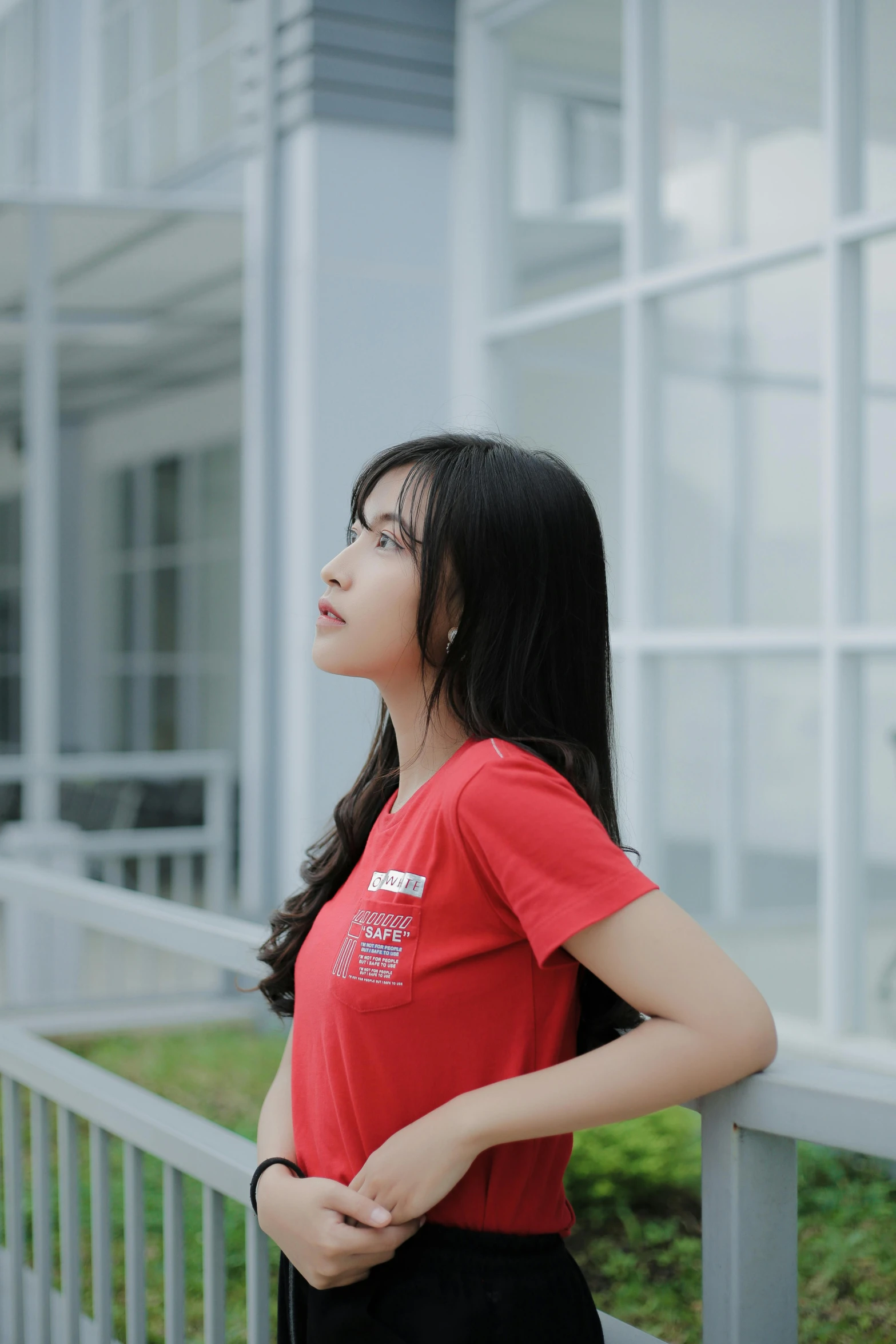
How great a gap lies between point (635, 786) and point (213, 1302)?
10.9 ft

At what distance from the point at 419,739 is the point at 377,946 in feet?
0.74

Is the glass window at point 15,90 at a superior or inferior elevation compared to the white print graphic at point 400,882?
superior

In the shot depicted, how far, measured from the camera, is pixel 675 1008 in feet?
3.40

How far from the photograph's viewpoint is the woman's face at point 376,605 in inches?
48.9

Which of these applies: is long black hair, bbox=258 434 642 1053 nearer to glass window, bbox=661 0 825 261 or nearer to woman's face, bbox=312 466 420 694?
woman's face, bbox=312 466 420 694

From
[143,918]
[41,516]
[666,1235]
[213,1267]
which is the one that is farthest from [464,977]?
[41,516]

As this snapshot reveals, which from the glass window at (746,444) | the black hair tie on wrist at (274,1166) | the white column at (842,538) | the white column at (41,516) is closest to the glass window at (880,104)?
the white column at (842,538)

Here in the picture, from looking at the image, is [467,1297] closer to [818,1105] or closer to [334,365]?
[818,1105]

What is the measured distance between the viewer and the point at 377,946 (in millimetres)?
1169

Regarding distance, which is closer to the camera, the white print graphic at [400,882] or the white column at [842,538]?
the white print graphic at [400,882]

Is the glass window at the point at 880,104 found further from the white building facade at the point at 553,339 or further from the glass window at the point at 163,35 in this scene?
the glass window at the point at 163,35

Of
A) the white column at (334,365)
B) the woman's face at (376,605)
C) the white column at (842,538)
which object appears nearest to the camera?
the woman's face at (376,605)

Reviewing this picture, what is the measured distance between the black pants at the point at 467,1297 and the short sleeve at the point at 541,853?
294 millimetres

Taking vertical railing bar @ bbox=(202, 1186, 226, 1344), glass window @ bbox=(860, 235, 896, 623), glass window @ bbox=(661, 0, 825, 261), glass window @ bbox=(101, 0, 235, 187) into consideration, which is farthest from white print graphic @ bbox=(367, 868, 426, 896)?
glass window @ bbox=(101, 0, 235, 187)
